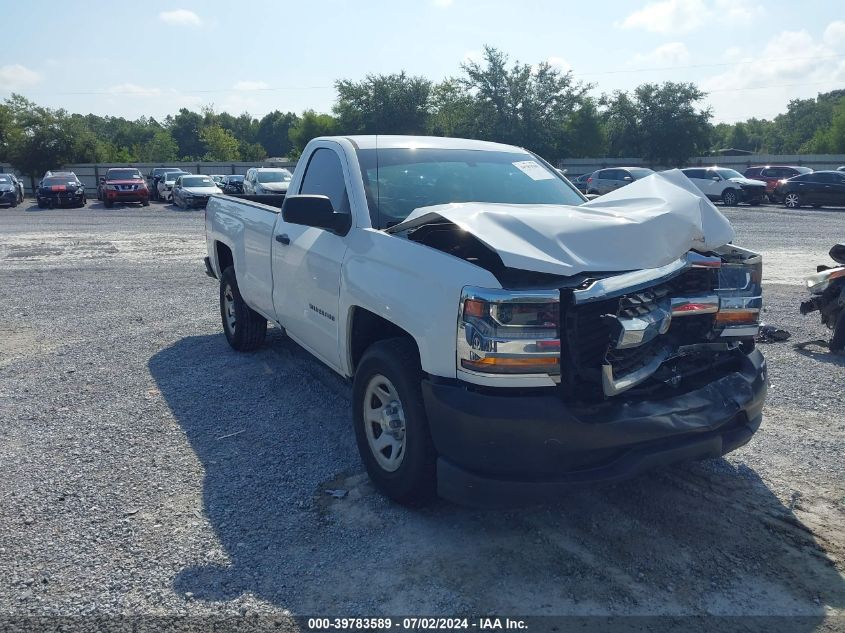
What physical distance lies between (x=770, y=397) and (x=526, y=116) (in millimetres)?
46885

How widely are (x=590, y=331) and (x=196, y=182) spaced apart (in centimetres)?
3086

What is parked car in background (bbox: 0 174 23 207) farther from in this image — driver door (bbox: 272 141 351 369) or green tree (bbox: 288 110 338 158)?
green tree (bbox: 288 110 338 158)

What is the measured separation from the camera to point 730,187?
95.2 ft

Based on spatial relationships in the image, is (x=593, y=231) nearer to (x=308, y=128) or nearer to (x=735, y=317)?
(x=735, y=317)

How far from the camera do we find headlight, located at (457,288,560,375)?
121 inches

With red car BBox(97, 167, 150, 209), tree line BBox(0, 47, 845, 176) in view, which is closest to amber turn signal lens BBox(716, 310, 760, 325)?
red car BBox(97, 167, 150, 209)

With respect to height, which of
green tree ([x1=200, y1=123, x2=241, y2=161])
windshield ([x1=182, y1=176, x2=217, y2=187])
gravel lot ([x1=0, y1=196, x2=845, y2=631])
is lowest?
gravel lot ([x1=0, y1=196, x2=845, y2=631])

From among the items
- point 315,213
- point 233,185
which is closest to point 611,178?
point 233,185

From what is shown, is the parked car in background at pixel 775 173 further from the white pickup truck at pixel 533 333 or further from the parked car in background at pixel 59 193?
the white pickup truck at pixel 533 333

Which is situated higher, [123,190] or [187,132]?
[187,132]

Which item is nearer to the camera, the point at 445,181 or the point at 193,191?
the point at 445,181

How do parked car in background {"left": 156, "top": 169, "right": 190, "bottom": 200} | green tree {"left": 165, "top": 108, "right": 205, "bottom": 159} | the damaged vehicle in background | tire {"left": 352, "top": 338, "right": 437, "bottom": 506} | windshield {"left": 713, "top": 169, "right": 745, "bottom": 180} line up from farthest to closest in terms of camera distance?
1. green tree {"left": 165, "top": 108, "right": 205, "bottom": 159}
2. parked car in background {"left": 156, "top": 169, "right": 190, "bottom": 200}
3. windshield {"left": 713, "top": 169, "right": 745, "bottom": 180}
4. the damaged vehicle in background
5. tire {"left": 352, "top": 338, "right": 437, "bottom": 506}

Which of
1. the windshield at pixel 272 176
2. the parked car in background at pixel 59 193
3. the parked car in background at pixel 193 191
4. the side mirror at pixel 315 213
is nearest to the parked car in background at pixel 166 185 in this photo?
the parked car in background at pixel 193 191

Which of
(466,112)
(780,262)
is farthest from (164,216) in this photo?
(466,112)
